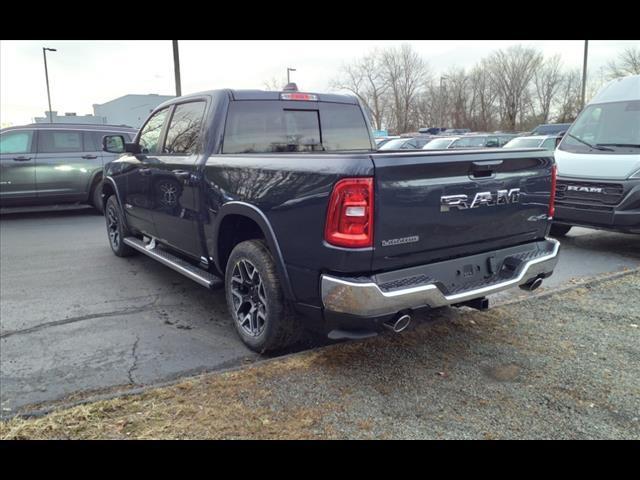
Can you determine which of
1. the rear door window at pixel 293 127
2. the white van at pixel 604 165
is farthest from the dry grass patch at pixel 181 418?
the white van at pixel 604 165

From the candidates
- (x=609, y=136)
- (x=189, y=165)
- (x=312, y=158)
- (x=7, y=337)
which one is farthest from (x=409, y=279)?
(x=609, y=136)

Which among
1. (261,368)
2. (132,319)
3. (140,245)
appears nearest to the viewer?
(261,368)

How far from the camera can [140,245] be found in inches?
226

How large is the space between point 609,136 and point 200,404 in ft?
23.2

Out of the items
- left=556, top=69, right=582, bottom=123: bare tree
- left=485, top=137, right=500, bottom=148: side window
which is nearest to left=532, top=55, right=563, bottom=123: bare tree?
left=556, top=69, right=582, bottom=123: bare tree

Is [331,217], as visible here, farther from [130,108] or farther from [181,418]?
[130,108]

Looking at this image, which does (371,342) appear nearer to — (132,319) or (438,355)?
(438,355)

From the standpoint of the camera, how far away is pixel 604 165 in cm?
673

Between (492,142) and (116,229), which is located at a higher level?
(492,142)

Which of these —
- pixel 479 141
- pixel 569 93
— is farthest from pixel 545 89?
pixel 479 141

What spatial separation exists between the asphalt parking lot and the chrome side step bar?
42 cm

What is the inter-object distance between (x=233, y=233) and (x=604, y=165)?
17.8 ft

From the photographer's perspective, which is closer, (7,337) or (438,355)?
(438,355)

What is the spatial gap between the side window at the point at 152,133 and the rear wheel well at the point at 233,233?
1756 millimetres
